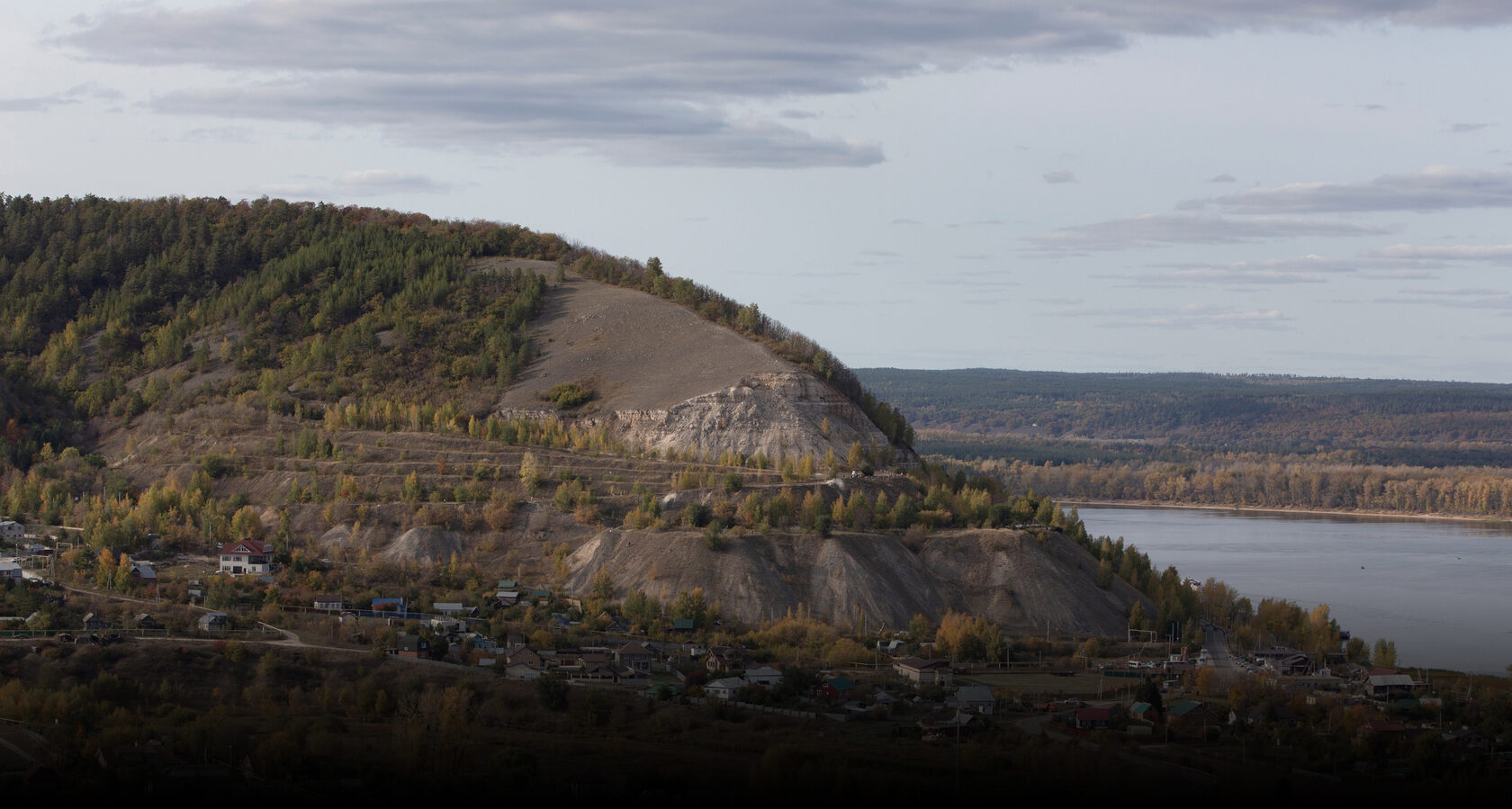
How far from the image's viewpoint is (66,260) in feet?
416

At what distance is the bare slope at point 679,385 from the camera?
9306 centimetres

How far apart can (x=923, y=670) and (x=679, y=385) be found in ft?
108

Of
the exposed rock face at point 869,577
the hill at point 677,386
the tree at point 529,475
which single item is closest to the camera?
the exposed rock face at point 869,577

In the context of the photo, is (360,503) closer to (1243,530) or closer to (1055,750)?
(1055,750)

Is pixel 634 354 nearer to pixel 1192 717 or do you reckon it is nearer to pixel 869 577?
pixel 869 577

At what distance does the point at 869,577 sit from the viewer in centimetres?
7925

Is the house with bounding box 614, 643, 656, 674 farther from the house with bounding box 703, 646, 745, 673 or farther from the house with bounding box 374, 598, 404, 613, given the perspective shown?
the house with bounding box 374, 598, 404, 613

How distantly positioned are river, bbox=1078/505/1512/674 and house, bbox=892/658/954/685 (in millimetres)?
21005

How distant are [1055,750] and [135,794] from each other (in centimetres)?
2483

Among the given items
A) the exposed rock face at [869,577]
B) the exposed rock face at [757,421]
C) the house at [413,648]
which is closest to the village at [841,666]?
the house at [413,648]

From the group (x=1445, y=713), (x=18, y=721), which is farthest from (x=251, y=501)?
(x=1445, y=713)

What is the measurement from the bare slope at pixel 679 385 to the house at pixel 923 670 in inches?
911

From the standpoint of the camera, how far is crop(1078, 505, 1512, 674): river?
87062mm

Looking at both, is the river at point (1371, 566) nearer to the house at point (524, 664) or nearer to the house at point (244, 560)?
the house at point (524, 664)
